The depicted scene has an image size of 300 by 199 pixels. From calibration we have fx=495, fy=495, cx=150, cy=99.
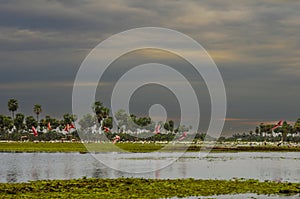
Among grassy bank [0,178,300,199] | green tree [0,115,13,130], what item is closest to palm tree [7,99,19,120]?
green tree [0,115,13,130]

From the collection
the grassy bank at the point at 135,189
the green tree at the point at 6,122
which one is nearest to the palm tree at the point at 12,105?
the green tree at the point at 6,122

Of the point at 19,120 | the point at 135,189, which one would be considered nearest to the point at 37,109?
→ the point at 19,120

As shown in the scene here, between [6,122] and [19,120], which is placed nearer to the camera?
[6,122]

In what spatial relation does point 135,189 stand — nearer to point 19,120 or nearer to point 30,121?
point 19,120

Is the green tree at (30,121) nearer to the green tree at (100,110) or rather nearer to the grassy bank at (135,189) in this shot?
the green tree at (100,110)

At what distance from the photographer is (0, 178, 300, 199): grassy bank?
104ft

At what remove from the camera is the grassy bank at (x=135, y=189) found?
31.8 m

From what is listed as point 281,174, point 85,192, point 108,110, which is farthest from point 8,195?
point 108,110

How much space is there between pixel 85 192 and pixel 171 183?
788 cm

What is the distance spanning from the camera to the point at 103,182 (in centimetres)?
3859

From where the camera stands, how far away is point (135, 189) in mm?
34562

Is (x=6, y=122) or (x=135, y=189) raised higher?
(x=6, y=122)

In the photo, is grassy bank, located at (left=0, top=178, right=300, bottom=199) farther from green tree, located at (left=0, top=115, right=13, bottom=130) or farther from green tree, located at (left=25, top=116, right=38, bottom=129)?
green tree, located at (left=25, top=116, right=38, bottom=129)

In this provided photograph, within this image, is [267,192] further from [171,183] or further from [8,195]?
[8,195]
